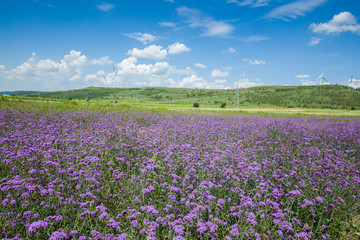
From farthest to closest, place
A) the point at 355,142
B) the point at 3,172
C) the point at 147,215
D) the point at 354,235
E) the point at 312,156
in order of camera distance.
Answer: the point at 355,142
the point at 312,156
the point at 3,172
the point at 354,235
the point at 147,215

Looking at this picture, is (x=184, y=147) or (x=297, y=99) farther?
(x=297, y=99)

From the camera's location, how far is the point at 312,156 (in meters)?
6.43

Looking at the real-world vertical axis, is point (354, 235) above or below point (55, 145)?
below

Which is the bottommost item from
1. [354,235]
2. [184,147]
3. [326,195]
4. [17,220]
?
[354,235]

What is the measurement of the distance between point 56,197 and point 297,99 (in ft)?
320

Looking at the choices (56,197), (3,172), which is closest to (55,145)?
(3,172)

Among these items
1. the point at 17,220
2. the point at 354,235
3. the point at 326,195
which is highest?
the point at 17,220

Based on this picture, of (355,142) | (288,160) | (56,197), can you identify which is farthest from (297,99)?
(56,197)

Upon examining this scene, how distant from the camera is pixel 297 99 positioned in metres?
82.5

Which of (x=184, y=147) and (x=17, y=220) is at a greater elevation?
(x=184, y=147)

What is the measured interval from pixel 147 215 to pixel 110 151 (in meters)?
3.39

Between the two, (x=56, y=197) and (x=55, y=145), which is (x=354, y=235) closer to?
(x=56, y=197)

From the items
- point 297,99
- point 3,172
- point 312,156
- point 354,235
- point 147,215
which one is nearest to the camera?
point 147,215

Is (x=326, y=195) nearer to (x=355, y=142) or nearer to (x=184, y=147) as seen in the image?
(x=184, y=147)
